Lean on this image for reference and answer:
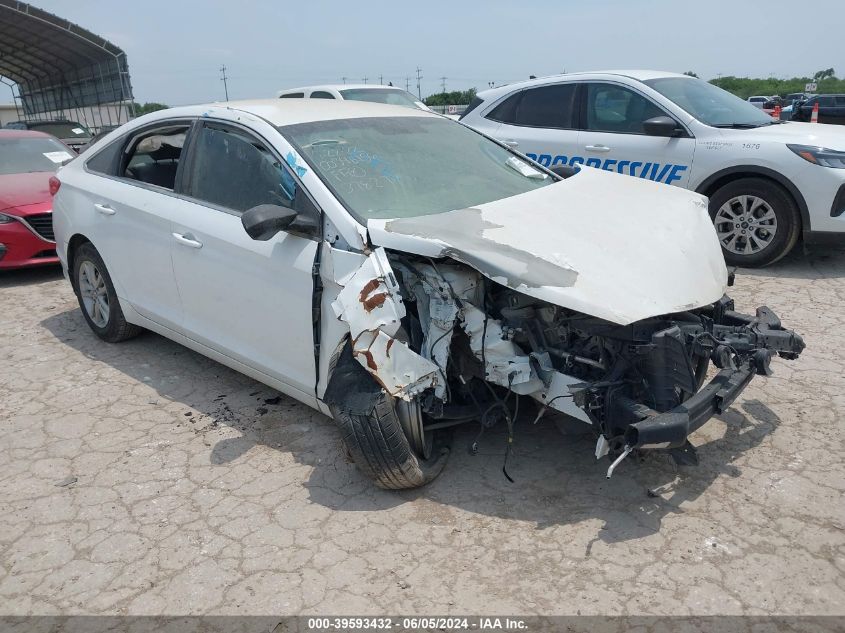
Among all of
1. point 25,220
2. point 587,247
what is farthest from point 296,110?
point 25,220

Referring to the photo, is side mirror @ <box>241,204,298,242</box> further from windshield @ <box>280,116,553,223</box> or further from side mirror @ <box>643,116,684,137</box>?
side mirror @ <box>643,116,684,137</box>

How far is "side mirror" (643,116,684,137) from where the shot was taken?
6402 mm

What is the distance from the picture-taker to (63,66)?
30.6 metres

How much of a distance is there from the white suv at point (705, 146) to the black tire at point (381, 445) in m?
3.47

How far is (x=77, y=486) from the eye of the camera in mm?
3377

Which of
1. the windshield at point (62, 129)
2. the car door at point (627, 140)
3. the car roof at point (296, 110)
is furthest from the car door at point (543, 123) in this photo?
the windshield at point (62, 129)

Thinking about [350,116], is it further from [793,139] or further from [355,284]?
[793,139]

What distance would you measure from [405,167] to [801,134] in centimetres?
447

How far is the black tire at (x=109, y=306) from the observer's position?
4.78 meters

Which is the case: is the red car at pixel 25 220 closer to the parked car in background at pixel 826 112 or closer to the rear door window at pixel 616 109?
the rear door window at pixel 616 109

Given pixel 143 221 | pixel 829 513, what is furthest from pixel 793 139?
pixel 143 221

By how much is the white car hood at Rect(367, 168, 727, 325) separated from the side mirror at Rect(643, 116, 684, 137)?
10.0 feet

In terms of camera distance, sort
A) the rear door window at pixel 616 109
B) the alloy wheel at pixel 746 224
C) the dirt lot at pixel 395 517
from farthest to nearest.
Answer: the rear door window at pixel 616 109 → the alloy wheel at pixel 746 224 → the dirt lot at pixel 395 517

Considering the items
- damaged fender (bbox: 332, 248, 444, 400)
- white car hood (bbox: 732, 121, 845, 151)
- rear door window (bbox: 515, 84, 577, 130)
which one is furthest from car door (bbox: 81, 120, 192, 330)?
white car hood (bbox: 732, 121, 845, 151)
